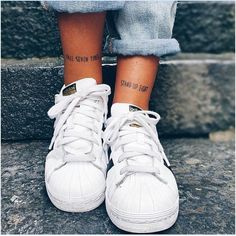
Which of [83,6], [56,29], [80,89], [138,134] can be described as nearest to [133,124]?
[138,134]

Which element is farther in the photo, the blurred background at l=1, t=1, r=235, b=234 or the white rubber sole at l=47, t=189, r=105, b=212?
the blurred background at l=1, t=1, r=235, b=234

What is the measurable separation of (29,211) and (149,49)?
16.1 inches

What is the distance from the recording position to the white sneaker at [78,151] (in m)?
0.77

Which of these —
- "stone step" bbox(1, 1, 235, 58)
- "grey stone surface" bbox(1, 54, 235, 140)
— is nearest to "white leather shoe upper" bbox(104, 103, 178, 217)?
"grey stone surface" bbox(1, 54, 235, 140)

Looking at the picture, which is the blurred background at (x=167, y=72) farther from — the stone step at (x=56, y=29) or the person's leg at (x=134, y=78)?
the person's leg at (x=134, y=78)

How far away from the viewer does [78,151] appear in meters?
0.82

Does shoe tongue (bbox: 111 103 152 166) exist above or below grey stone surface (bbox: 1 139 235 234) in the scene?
above

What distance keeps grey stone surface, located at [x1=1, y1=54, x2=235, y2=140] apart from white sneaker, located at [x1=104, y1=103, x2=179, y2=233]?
254 mm

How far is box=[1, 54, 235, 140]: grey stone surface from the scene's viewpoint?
1103 mm

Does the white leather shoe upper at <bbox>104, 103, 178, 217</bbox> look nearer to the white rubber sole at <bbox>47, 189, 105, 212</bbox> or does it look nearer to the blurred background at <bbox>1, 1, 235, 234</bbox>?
the white rubber sole at <bbox>47, 189, 105, 212</bbox>

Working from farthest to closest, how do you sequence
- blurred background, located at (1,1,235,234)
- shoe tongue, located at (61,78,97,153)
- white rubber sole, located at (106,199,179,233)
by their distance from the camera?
blurred background, located at (1,1,235,234)
shoe tongue, located at (61,78,97,153)
white rubber sole, located at (106,199,179,233)

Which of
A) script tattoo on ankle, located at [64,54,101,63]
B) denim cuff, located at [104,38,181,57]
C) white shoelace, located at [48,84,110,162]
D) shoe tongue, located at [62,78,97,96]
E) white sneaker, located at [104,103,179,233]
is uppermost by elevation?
denim cuff, located at [104,38,181,57]

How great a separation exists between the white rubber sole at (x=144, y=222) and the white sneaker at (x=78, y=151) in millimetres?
69

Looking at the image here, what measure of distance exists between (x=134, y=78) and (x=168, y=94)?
30cm
